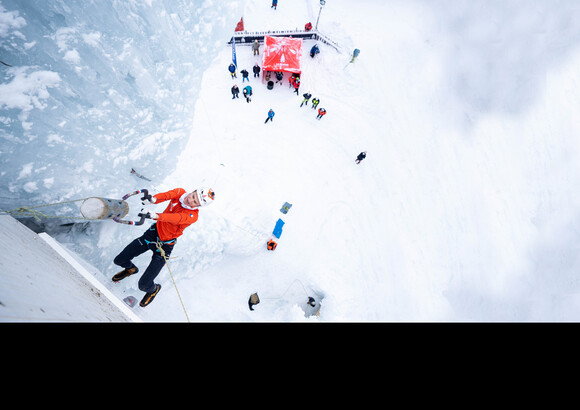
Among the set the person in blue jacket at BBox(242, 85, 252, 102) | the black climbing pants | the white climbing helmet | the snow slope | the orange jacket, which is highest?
the person in blue jacket at BBox(242, 85, 252, 102)

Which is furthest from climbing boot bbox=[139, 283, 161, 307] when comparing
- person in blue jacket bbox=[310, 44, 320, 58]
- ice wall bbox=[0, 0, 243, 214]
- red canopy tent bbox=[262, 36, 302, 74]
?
person in blue jacket bbox=[310, 44, 320, 58]

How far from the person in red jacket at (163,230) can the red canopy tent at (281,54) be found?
7.40 m

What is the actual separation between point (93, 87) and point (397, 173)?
390 inches

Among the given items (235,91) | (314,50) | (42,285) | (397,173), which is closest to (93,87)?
(42,285)

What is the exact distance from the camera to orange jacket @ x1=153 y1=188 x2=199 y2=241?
4.89 m

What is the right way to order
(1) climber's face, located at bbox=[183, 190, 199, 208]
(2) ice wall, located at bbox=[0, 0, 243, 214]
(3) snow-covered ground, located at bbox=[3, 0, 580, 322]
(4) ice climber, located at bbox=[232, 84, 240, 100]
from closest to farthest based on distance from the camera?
(2) ice wall, located at bbox=[0, 0, 243, 214], (1) climber's face, located at bbox=[183, 190, 199, 208], (3) snow-covered ground, located at bbox=[3, 0, 580, 322], (4) ice climber, located at bbox=[232, 84, 240, 100]

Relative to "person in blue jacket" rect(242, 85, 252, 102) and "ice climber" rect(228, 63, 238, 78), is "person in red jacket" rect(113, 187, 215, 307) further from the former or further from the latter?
"ice climber" rect(228, 63, 238, 78)

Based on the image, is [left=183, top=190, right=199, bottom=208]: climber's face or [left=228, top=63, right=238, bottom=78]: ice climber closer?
[left=183, top=190, right=199, bottom=208]: climber's face

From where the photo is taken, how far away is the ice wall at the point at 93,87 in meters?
3.69

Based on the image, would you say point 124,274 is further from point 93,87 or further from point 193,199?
point 93,87

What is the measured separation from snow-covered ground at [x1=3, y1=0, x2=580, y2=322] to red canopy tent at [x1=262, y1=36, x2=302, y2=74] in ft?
3.22

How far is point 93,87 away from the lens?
4.43m
